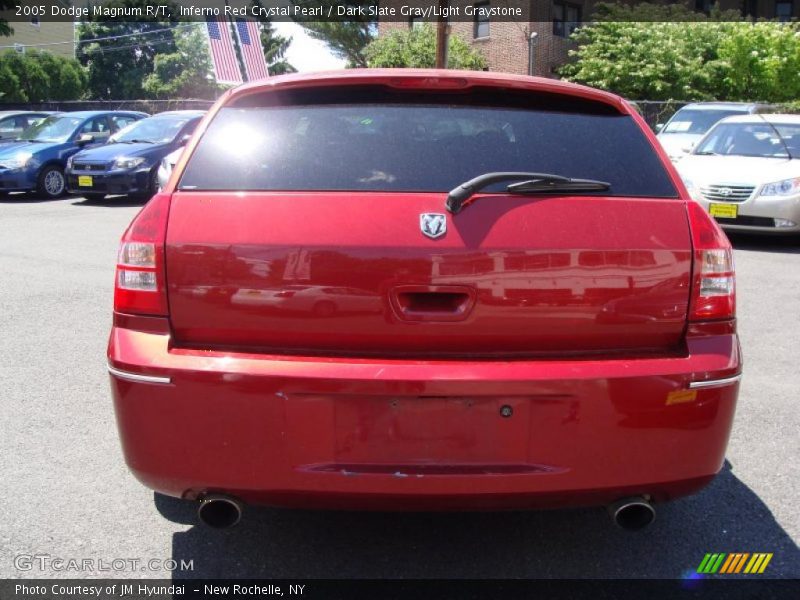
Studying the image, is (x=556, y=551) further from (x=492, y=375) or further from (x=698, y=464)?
(x=492, y=375)

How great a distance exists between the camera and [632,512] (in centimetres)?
254

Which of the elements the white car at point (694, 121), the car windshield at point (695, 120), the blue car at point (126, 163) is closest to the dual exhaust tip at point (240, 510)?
the blue car at point (126, 163)

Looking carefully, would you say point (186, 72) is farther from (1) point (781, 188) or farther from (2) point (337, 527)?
(2) point (337, 527)

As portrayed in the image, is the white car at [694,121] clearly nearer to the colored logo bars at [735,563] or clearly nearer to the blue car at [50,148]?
the blue car at [50,148]

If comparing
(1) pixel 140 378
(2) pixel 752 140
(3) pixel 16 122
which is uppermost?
(1) pixel 140 378

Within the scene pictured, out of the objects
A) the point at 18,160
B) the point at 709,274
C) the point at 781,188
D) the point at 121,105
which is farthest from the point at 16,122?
the point at 709,274

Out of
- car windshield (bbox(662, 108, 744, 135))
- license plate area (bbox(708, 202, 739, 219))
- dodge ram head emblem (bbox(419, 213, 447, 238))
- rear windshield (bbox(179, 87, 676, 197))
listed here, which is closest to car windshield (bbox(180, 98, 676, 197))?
rear windshield (bbox(179, 87, 676, 197))

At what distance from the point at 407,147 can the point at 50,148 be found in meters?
14.3

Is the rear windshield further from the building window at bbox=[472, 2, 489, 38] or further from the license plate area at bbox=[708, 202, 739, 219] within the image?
the building window at bbox=[472, 2, 489, 38]

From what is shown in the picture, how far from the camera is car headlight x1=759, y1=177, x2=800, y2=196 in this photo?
31.6 ft

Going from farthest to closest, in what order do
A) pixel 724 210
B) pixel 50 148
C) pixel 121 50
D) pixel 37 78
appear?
pixel 121 50 → pixel 37 78 → pixel 50 148 → pixel 724 210

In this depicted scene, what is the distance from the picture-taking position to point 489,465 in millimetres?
2404

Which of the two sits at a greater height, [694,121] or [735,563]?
[694,121]

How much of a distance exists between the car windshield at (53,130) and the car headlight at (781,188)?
12.4m
